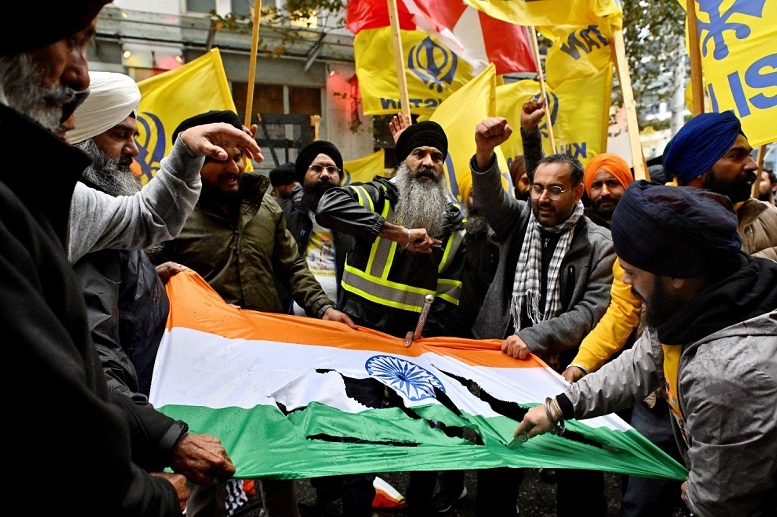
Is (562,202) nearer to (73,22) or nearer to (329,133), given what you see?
(73,22)

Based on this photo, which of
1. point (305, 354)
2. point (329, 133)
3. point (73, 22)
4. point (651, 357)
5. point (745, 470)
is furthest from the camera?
point (329, 133)

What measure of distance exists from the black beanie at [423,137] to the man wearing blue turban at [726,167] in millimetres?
1415

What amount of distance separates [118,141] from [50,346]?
77.9 inches

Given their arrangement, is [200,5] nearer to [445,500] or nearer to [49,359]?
[445,500]

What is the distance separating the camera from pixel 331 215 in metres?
3.28

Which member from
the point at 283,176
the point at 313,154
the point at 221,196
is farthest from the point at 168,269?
the point at 283,176

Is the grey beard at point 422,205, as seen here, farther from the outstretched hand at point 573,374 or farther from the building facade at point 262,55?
the building facade at point 262,55

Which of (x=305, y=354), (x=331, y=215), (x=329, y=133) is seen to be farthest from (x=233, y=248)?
(x=329, y=133)

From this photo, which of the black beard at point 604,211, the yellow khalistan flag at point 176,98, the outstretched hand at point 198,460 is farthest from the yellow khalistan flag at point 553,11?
the outstretched hand at point 198,460

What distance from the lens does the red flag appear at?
576cm

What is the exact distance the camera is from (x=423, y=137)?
3793 mm

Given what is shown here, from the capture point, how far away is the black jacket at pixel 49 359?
0.79m

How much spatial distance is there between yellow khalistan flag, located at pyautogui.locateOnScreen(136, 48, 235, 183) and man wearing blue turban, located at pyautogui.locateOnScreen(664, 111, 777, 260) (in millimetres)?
3343

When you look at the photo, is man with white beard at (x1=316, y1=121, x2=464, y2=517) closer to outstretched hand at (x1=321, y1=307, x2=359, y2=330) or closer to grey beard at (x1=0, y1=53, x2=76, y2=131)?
outstretched hand at (x1=321, y1=307, x2=359, y2=330)
